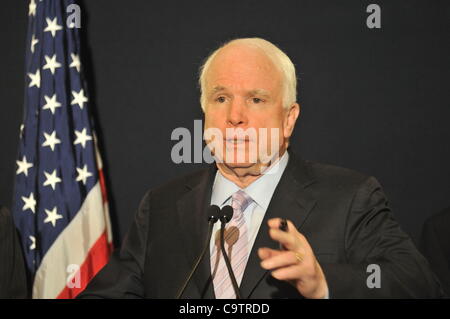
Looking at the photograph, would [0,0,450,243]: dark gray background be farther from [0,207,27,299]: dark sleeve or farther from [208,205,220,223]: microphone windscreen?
[208,205,220,223]: microphone windscreen

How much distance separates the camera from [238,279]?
6.32 feet

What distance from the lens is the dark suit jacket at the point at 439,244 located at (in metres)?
2.69

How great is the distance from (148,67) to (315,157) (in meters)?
1.15

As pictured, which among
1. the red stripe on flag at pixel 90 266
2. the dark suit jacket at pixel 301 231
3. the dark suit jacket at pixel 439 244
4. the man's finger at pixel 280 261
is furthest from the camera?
the red stripe on flag at pixel 90 266

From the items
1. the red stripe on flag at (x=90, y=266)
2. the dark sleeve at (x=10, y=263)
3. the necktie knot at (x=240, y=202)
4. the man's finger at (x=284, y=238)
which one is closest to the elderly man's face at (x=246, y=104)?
the necktie knot at (x=240, y=202)

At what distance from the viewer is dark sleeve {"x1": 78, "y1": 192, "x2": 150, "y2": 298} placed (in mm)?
2057

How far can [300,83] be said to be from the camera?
10.4 ft

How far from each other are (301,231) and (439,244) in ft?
3.86

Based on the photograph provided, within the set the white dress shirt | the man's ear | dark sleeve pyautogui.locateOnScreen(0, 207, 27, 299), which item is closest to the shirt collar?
the white dress shirt

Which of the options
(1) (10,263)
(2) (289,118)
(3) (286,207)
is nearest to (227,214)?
(3) (286,207)

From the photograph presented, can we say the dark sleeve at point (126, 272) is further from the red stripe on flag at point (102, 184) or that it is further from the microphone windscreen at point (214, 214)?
the red stripe on flag at point (102, 184)

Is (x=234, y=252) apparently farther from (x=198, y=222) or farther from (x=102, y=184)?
(x=102, y=184)

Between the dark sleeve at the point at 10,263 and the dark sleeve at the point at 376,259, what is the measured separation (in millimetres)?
1749
